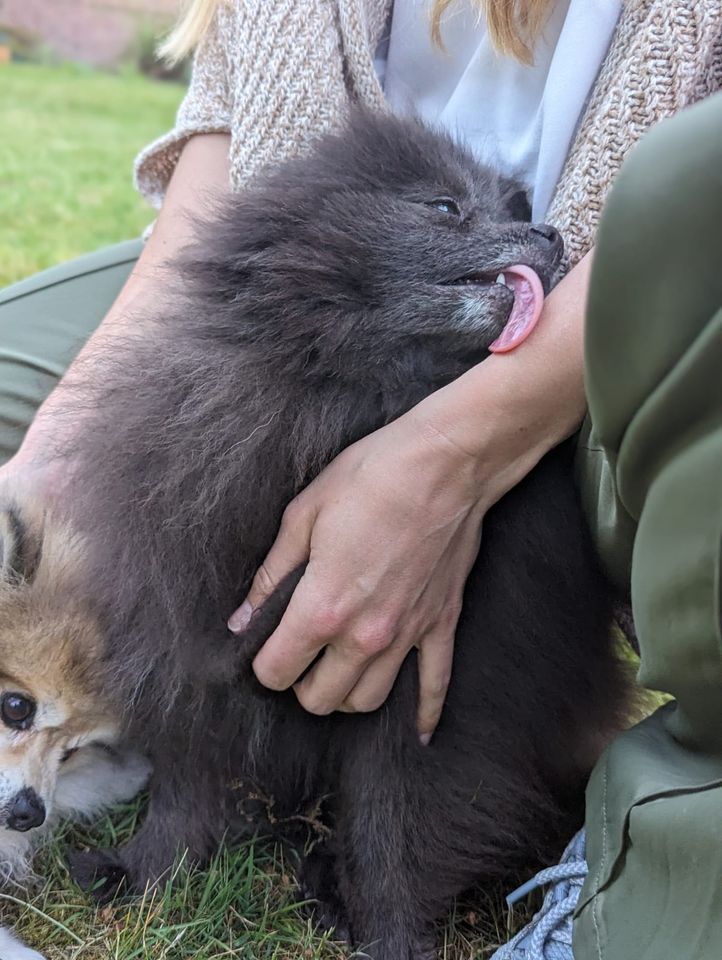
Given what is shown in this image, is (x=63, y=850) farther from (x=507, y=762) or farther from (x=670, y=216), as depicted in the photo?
(x=670, y=216)

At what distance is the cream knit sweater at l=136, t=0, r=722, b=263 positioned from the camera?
132 cm

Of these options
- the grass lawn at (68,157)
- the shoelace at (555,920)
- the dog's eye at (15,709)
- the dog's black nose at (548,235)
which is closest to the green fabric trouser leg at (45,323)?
the dog's eye at (15,709)

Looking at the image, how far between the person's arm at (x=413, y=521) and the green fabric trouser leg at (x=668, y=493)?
0.84 feet

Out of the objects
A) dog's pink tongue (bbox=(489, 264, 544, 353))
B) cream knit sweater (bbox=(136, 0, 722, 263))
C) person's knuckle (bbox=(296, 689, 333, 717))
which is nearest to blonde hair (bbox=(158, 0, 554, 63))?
cream knit sweater (bbox=(136, 0, 722, 263))

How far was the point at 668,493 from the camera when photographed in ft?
2.92

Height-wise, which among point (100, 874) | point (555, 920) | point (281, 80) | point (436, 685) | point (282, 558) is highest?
point (281, 80)

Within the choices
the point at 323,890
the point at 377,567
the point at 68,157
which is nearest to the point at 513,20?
the point at 377,567

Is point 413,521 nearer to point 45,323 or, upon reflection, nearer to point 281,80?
point 281,80

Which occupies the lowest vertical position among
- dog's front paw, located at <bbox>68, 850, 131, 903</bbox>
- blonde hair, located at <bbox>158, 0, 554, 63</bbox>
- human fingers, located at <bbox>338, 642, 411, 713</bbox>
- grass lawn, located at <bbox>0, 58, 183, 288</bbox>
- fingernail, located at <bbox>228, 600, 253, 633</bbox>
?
grass lawn, located at <bbox>0, 58, 183, 288</bbox>

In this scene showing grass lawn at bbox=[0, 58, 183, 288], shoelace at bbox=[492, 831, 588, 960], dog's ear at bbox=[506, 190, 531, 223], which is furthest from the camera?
grass lawn at bbox=[0, 58, 183, 288]

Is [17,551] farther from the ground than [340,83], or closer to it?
closer to it

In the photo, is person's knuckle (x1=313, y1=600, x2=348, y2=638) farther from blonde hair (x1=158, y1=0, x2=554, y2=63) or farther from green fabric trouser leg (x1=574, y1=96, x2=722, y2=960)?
blonde hair (x1=158, y1=0, x2=554, y2=63)

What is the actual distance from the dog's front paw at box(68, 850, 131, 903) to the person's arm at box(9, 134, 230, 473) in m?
0.58

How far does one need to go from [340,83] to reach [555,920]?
48.1 inches
